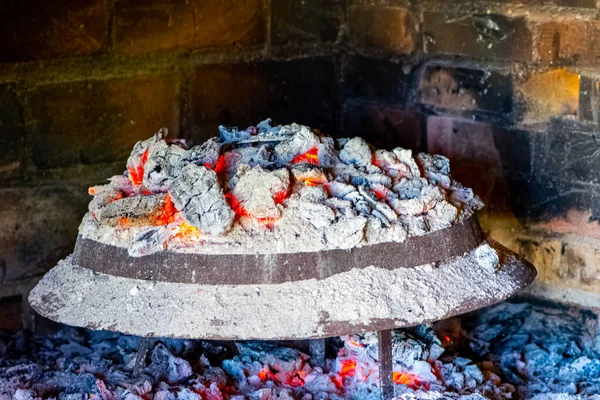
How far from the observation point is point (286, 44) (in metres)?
3.38

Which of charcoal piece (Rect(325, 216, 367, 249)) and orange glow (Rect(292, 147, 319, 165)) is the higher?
orange glow (Rect(292, 147, 319, 165))

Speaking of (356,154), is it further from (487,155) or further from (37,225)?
(37,225)

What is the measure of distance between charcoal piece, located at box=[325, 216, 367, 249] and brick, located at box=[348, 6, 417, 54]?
1411 mm

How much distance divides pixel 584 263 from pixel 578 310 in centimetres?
16

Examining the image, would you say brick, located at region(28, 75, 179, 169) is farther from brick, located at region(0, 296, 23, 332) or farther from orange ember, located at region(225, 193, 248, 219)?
orange ember, located at region(225, 193, 248, 219)

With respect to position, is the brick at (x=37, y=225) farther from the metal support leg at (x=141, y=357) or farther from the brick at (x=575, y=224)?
the brick at (x=575, y=224)

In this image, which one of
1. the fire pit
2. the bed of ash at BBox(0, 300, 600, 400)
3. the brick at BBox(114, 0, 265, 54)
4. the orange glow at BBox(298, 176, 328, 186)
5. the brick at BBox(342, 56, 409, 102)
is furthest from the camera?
the brick at BBox(342, 56, 409, 102)

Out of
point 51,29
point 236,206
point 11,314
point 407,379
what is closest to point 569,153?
point 407,379

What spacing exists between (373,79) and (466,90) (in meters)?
0.41

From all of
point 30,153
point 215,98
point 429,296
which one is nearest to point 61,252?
point 30,153

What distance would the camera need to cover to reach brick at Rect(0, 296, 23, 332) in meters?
2.93

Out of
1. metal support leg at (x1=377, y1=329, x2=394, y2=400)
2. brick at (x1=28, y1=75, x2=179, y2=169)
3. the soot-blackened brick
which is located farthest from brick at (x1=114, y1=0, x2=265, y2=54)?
metal support leg at (x1=377, y1=329, x2=394, y2=400)

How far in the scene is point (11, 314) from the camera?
295cm

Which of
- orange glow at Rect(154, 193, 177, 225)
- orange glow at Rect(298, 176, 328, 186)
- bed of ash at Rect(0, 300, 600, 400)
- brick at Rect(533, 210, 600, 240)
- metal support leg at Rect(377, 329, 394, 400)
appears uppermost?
orange glow at Rect(298, 176, 328, 186)
